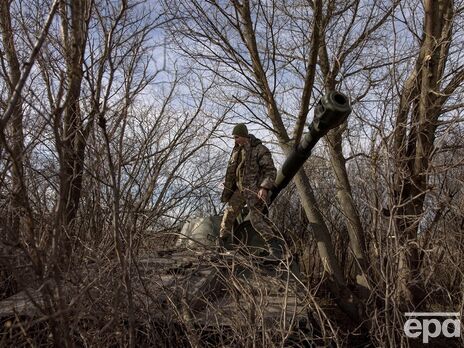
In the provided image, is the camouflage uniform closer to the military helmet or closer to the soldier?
the soldier

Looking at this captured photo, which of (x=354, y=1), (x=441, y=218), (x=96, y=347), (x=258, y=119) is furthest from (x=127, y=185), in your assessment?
(x=354, y=1)

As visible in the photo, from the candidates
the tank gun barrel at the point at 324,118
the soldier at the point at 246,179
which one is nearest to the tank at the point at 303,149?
the tank gun barrel at the point at 324,118

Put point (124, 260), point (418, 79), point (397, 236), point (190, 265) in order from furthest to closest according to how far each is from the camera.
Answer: point (418, 79) → point (190, 265) → point (397, 236) → point (124, 260)

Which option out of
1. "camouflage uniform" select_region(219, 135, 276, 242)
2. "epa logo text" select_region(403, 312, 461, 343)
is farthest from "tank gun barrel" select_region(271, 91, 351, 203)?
"epa logo text" select_region(403, 312, 461, 343)

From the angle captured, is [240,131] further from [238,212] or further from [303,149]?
[303,149]

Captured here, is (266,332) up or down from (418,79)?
down

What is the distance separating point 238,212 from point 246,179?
41 cm

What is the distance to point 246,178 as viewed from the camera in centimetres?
651

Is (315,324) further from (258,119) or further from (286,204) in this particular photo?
(286,204)

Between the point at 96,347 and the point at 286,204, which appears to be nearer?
the point at 96,347

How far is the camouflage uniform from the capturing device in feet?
20.5

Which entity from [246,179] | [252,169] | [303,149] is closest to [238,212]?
[246,179]

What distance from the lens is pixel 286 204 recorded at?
1102 cm

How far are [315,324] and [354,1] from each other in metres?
4.79
